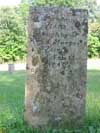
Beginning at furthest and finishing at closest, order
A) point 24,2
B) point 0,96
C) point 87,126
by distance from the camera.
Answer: point 24,2
point 0,96
point 87,126

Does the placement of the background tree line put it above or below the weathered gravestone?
below

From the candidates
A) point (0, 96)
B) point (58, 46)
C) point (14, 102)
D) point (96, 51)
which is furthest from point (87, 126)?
point (96, 51)

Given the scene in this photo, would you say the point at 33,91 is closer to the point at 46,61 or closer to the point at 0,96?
the point at 46,61

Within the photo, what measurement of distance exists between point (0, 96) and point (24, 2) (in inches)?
2132

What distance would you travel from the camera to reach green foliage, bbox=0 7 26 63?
50469 mm

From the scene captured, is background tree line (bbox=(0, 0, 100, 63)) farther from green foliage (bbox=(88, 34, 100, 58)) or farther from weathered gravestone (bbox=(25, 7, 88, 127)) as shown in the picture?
weathered gravestone (bbox=(25, 7, 88, 127))

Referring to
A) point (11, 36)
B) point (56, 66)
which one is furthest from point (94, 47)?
point (56, 66)

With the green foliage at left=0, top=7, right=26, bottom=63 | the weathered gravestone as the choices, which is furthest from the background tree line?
the weathered gravestone

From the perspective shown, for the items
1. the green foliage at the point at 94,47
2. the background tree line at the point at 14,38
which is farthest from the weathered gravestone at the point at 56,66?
the green foliage at the point at 94,47

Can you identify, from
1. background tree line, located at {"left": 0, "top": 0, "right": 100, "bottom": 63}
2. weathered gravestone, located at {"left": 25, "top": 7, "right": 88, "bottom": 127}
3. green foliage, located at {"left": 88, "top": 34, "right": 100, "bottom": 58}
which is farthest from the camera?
green foliage, located at {"left": 88, "top": 34, "right": 100, "bottom": 58}

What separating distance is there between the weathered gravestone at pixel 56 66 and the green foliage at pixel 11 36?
4190 centimetres

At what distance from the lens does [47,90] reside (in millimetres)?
7977

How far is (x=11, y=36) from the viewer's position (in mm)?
52031

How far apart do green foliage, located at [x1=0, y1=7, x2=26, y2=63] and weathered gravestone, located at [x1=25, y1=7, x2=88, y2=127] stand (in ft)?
137
